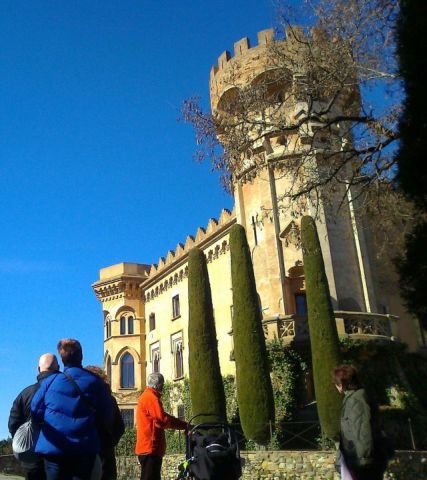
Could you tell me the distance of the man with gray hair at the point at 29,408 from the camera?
216 inches

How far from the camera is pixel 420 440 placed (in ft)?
59.0

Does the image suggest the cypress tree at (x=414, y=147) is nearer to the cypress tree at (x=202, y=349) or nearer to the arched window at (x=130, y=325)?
the cypress tree at (x=202, y=349)

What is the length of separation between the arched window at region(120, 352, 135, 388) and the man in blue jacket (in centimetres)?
3314

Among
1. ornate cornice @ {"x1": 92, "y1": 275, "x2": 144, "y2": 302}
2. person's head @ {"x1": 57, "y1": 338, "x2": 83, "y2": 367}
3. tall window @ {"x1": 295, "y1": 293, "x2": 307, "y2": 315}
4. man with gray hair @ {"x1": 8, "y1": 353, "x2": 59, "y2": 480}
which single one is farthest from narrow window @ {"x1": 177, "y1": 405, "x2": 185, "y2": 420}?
person's head @ {"x1": 57, "y1": 338, "x2": 83, "y2": 367}

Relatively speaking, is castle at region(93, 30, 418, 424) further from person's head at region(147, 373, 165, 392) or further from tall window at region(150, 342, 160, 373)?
person's head at region(147, 373, 165, 392)

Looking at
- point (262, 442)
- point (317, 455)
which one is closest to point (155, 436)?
point (317, 455)

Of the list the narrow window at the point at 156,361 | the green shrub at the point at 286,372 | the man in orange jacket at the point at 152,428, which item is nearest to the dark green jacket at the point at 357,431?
the man in orange jacket at the point at 152,428

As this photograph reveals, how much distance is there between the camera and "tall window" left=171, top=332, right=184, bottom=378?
1291 inches

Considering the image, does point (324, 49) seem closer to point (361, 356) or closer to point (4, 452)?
point (361, 356)

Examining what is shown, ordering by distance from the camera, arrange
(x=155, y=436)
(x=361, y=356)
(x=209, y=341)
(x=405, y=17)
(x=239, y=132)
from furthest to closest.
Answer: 1. (x=209, y=341)
2. (x=361, y=356)
3. (x=239, y=132)
4. (x=405, y=17)
5. (x=155, y=436)

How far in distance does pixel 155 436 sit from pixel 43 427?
2.86 metres

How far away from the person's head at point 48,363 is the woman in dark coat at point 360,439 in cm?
313

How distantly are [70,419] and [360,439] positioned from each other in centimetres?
299

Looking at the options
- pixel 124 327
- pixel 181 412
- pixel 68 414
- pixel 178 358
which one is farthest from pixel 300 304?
pixel 68 414
